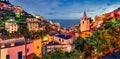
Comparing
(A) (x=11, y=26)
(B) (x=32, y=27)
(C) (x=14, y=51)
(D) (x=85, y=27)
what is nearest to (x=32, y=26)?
(B) (x=32, y=27)

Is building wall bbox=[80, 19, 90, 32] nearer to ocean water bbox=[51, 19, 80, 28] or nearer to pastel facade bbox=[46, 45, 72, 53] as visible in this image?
ocean water bbox=[51, 19, 80, 28]

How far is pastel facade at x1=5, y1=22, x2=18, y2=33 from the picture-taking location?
12.5 feet

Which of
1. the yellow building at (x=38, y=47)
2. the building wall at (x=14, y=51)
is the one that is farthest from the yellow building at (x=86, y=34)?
the building wall at (x=14, y=51)

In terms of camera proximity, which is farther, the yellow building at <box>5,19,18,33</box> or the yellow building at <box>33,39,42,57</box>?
the yellow building at <box>33,39,42,57</box>

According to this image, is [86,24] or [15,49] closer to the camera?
[15,49]

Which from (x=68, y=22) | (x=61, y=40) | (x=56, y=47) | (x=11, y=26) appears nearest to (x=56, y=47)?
(x=56, y=47)

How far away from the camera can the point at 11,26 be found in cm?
384

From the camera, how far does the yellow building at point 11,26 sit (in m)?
3.80

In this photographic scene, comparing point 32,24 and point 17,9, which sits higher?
point 17,9

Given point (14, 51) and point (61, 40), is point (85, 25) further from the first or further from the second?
point (14, 51)

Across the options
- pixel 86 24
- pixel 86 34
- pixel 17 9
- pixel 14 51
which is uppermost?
pixel 17 9

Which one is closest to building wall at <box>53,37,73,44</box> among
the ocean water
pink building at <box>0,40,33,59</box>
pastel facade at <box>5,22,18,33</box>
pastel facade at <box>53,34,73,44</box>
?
pastel facade at <box>53,34,73,44</box>

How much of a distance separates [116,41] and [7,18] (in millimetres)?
1145

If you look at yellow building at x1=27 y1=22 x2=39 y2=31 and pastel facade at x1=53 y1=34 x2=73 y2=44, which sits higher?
yellow building at x1=27 y1=22 x2=39 y2=31
